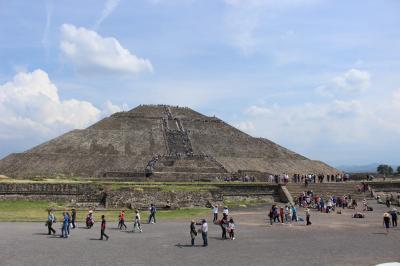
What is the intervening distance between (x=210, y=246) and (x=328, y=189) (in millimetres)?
25333

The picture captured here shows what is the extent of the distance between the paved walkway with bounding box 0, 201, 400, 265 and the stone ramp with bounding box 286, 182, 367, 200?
1482cm

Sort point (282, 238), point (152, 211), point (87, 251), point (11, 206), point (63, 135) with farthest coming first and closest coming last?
1. point (63, 135)
2. point (11, 206)
3. point (152, 211)
4. point (282, 238)
5. point (87, 251)

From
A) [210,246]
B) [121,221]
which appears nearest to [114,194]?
[121,221]

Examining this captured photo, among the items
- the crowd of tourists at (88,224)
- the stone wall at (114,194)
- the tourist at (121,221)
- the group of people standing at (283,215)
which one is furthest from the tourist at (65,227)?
the stone wall at (114,194)

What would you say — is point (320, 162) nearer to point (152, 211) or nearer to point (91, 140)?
point (91, 140)

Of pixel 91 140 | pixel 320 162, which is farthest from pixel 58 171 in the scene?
pixel 320 162

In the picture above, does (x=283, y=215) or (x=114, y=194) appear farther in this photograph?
(x=114, y=194)

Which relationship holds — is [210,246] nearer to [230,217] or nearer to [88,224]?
[88,224]

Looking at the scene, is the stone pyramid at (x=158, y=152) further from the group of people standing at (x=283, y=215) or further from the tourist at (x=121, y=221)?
the tourist at (x=121, y=221)

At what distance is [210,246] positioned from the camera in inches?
797

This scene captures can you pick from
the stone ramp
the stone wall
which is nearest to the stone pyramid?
the stone ramp

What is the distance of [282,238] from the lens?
22250mm

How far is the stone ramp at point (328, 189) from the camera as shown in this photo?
41.8 meters

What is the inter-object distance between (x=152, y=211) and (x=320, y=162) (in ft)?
148
